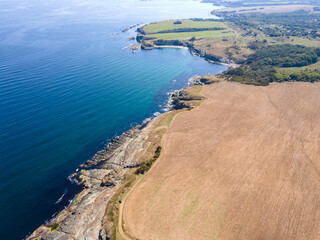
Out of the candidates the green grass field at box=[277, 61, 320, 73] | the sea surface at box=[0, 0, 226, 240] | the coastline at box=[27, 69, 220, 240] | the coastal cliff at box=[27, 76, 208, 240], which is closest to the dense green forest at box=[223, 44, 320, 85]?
the green grass field at box=[277, 61, 320, 73]

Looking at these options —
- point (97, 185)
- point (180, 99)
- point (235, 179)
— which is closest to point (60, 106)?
point (97, 185)

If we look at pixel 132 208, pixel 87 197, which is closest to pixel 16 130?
pixel 87 197

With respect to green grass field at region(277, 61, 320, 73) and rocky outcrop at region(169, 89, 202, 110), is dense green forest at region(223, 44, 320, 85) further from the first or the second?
rocky outcrop at region(169, 89, 202, 110)

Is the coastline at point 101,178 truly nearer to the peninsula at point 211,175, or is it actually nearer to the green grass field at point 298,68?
the peninsula at point 211,175

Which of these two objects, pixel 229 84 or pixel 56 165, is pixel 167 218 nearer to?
pixel 56 165

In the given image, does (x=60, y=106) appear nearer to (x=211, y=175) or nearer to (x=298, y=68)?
(x=211, y=175)
